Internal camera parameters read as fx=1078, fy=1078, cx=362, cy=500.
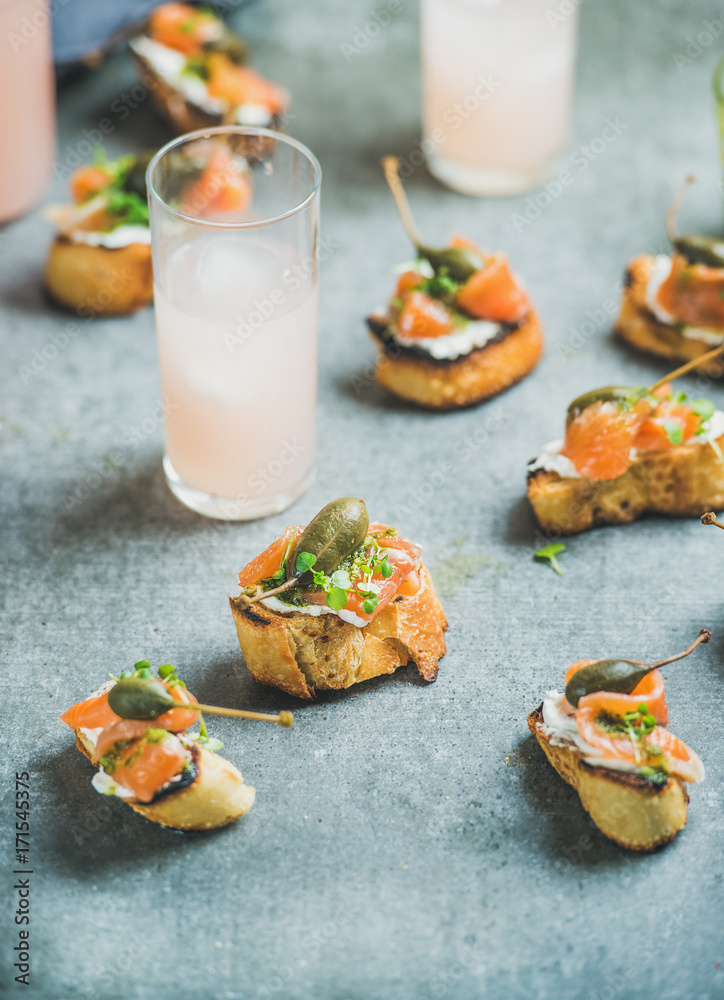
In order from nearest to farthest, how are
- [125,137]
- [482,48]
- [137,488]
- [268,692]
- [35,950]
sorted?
1. [35,950]
2. [268,692]
3. [137,488]
4. [482,48]
5. [125,137]

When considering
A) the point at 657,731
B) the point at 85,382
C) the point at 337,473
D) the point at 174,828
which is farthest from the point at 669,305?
the point at 174,828

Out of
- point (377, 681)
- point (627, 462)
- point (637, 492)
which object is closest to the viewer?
point (377, 681)

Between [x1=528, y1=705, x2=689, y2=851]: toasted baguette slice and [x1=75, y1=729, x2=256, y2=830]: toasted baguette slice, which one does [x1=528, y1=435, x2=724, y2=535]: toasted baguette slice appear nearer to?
[x1=528, y1=705, x2=689, y2=851]: toasted baguette slice

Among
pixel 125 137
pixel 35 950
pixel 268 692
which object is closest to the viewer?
pixel 35 950

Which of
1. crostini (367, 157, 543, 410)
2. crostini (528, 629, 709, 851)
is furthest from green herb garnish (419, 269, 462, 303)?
crostini (528, 629, 709, 851)

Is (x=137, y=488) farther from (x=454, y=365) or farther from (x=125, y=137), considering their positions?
(x=125, y=137)

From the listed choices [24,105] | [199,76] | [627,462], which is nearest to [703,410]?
[627,462]

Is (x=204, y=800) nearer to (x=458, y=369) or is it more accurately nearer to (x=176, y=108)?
(x=458, y=369)
